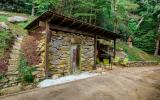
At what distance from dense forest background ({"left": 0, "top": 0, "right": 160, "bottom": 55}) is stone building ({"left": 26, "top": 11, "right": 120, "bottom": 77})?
26.7 feet

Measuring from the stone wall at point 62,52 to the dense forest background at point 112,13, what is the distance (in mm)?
8694

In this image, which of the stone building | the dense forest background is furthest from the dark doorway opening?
the dense forest background

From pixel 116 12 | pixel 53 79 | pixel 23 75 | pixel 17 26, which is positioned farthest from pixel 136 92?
pixel 116 12

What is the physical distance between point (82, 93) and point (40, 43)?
459cm

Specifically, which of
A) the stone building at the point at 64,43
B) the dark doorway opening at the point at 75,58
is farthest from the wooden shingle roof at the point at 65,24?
the dark doorway opening at the point at 75,58

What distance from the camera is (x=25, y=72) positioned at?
11445mm

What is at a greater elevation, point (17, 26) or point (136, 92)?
point (17, 26)

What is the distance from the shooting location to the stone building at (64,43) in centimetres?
1280

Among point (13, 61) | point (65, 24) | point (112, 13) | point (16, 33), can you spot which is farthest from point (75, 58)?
point (112, 13)

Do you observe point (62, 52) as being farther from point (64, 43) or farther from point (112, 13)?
point (112, 13)

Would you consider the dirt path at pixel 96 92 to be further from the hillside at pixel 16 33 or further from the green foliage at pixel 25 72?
the hillside at pixel 16 33

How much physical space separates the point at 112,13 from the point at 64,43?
1652 centimetres

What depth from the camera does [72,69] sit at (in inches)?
600

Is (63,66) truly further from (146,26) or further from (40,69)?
(146,26)
